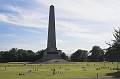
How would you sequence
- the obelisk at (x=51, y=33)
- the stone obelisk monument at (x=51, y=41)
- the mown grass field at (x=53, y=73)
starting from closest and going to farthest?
1. the mown grass field at (x=53, y=73)
2. the obelisk at (x=51, y=33)
3. the stone obelisk monument at (x=51, y=41)

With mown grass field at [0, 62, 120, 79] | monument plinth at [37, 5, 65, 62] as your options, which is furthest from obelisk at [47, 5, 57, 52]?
mown grass field at [0, 62, 120, 79]

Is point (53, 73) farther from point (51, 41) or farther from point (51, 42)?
point (51, 42)

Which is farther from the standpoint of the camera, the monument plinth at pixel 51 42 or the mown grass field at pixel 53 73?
the monument plinth at pixel 51 42

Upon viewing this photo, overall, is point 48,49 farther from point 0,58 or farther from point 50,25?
point 0,58

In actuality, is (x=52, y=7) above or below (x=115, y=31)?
above

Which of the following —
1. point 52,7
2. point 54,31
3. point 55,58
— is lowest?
point 55,58

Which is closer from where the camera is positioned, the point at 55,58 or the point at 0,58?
the point at 55,58

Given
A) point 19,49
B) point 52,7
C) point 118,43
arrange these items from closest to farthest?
1. point 118,43
2. point 52,7
3. point 19,49

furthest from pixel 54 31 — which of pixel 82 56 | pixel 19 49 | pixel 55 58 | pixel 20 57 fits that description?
pixel 82 56

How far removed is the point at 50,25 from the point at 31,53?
53.5 metres

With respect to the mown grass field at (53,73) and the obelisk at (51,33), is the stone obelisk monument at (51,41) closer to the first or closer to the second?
the obelisk at (51,33)

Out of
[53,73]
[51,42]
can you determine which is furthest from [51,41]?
[53,73]

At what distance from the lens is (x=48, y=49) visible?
125 m

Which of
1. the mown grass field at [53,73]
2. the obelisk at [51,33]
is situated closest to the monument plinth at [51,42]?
the obelisk at [51,33]
